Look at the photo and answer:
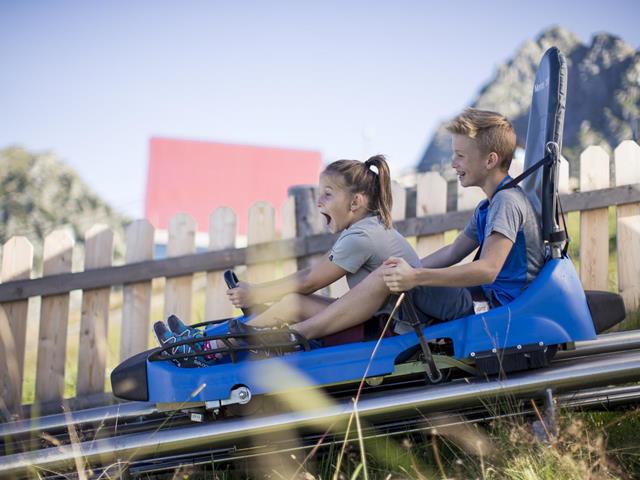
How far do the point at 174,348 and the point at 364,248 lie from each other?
86 cm

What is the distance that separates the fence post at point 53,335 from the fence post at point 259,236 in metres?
1.17

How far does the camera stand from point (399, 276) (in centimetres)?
249

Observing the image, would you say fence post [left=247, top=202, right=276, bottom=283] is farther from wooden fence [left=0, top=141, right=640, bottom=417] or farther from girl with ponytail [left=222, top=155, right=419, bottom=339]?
girl with ponytail [left=222, top=155, right=419, bottom=339]

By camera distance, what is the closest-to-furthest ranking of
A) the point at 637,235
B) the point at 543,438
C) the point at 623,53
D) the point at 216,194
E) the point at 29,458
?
the point at 543,438 → the point at 29,458 → the point at 637,235 → the point at 623,53 → the point at 216,194

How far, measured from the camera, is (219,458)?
2.84 m

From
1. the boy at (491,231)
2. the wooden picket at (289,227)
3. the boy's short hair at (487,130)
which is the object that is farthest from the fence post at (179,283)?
the boy's short hair at (487,130)

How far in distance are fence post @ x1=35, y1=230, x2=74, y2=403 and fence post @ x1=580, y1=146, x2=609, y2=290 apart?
341cm

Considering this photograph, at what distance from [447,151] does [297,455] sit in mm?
20240

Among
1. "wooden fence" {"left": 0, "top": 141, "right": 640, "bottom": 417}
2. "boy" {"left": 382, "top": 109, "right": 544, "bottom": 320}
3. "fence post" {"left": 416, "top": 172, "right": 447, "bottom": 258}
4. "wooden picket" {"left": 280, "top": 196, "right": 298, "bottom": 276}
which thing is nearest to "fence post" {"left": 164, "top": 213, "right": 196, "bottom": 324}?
"wooden fence" {"left": 0, "top": 141, "right": 640, "bottom": 417}

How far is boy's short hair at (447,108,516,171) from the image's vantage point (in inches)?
111

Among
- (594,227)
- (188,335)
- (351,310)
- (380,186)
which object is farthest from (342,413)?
(594,227)

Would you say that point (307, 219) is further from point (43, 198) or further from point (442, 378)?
point (43, 198)

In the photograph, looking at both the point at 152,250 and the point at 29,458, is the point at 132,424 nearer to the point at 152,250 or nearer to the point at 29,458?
the point at 29,458

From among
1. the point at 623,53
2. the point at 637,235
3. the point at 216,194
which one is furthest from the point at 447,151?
the point at 637,235
